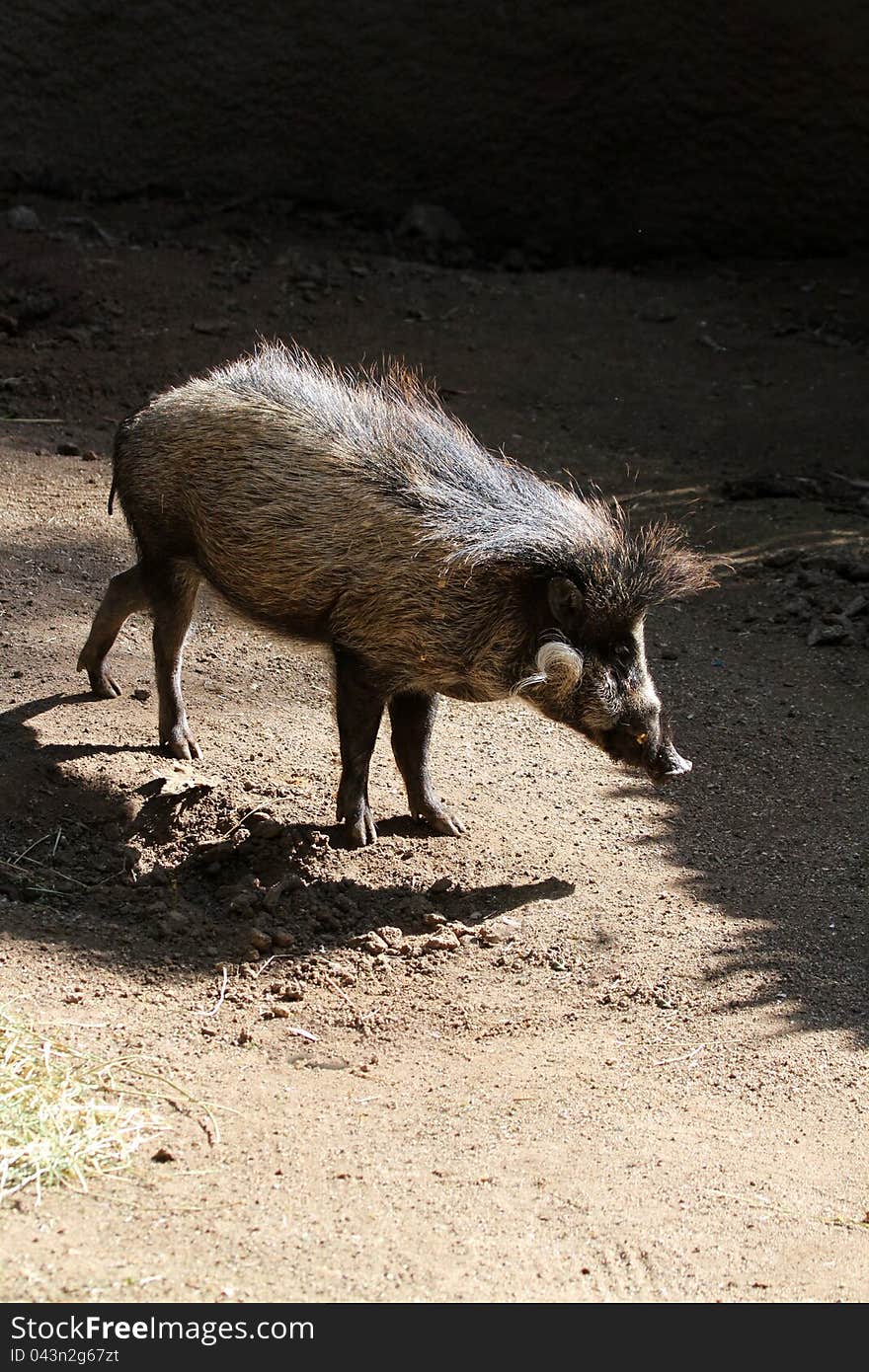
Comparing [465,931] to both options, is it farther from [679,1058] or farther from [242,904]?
[679,1058]

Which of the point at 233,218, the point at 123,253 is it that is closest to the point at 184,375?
the point at 123,253

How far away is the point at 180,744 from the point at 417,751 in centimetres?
96

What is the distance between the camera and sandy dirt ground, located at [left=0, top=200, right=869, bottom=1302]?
3.46 m

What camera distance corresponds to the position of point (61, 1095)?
3.73 m

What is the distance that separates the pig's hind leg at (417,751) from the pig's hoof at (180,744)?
2.71ft

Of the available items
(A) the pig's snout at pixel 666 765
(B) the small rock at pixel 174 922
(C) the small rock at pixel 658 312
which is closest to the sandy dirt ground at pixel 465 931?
(B) the small rock at pixel 174 922

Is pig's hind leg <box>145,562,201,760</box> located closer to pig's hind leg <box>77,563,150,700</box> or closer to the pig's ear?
pig's hind leg <box>77,563,150,700</box>

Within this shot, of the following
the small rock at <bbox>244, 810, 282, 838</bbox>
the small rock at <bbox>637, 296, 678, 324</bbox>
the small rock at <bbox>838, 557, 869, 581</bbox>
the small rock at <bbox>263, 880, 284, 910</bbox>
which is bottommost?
the small rock at <bbox>263, 880, 284, 910</bbox>

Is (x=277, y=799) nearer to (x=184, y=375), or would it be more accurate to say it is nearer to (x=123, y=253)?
(x=184, y=375)

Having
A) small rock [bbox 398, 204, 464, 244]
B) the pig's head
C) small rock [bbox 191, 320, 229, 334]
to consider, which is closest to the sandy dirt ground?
small rock [bbox 191, 320, 229, 334]

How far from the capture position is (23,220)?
11.1 metres

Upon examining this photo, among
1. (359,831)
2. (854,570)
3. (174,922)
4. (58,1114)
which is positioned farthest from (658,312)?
(58,1114)

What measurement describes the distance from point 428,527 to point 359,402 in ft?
2.45

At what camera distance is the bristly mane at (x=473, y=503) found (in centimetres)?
541
